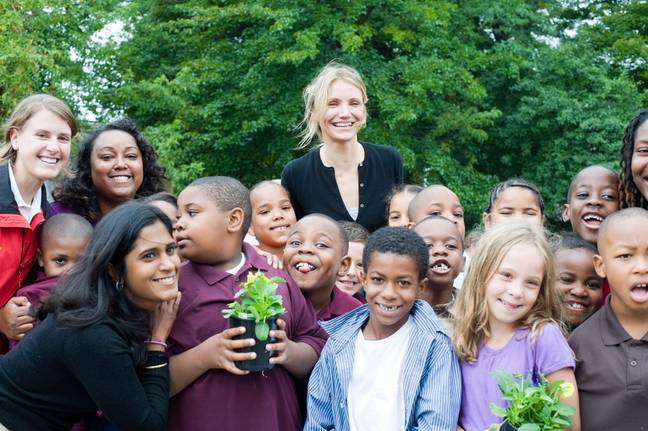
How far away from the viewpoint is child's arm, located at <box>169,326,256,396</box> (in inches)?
148

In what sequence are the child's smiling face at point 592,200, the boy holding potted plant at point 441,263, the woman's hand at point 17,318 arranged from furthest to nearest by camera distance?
the child's smiling face at point 592,200
the boy holding potted plant at point 441,263
the woman's hand at point 17,318

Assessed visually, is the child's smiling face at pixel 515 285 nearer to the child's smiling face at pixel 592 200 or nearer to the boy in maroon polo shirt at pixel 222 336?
the boy in maroon polo shirt at pixel 222 336

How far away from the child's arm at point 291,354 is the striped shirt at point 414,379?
0.06 metres

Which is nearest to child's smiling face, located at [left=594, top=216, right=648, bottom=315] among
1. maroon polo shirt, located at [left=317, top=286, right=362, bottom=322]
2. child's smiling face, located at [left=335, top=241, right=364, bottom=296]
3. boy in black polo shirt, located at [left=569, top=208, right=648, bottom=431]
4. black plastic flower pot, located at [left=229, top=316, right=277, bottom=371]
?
boy in black polo shirt, located at [left=569, top=208, right=648, bottom=431]

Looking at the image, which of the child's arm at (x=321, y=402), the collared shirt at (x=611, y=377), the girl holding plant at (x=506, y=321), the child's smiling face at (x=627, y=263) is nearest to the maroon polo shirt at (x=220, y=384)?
the child's arm at (x=321, y=402)

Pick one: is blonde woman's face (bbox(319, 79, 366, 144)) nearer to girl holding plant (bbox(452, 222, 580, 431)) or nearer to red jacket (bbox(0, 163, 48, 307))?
girl holding plant (bbox(452, 222, 580, 431))

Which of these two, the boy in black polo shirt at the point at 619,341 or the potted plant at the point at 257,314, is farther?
the boy in black polo shirt at the point at 619,341

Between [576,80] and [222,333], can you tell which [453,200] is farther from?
[576,80]

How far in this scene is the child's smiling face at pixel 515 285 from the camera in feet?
13.2

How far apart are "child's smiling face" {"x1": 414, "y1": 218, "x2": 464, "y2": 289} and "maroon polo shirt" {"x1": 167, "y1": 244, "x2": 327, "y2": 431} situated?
103 centimetres

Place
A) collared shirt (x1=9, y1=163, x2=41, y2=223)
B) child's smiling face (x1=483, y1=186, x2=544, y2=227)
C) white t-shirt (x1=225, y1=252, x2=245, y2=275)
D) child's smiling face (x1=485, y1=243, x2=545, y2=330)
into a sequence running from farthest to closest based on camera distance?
child's smiling face (x1=483, y1=186, x2=544, y2=227), collared shirt (x1=9, y1=163, x2=41, y2=223), white t-shirt (x1=225, y1=252, x2=245, y2=275), child's smiling face (x1=485, y1=243, x2=545, y2=330)

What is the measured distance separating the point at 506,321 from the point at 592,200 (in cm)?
168

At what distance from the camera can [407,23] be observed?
1986cm

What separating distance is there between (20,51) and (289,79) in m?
6.42
